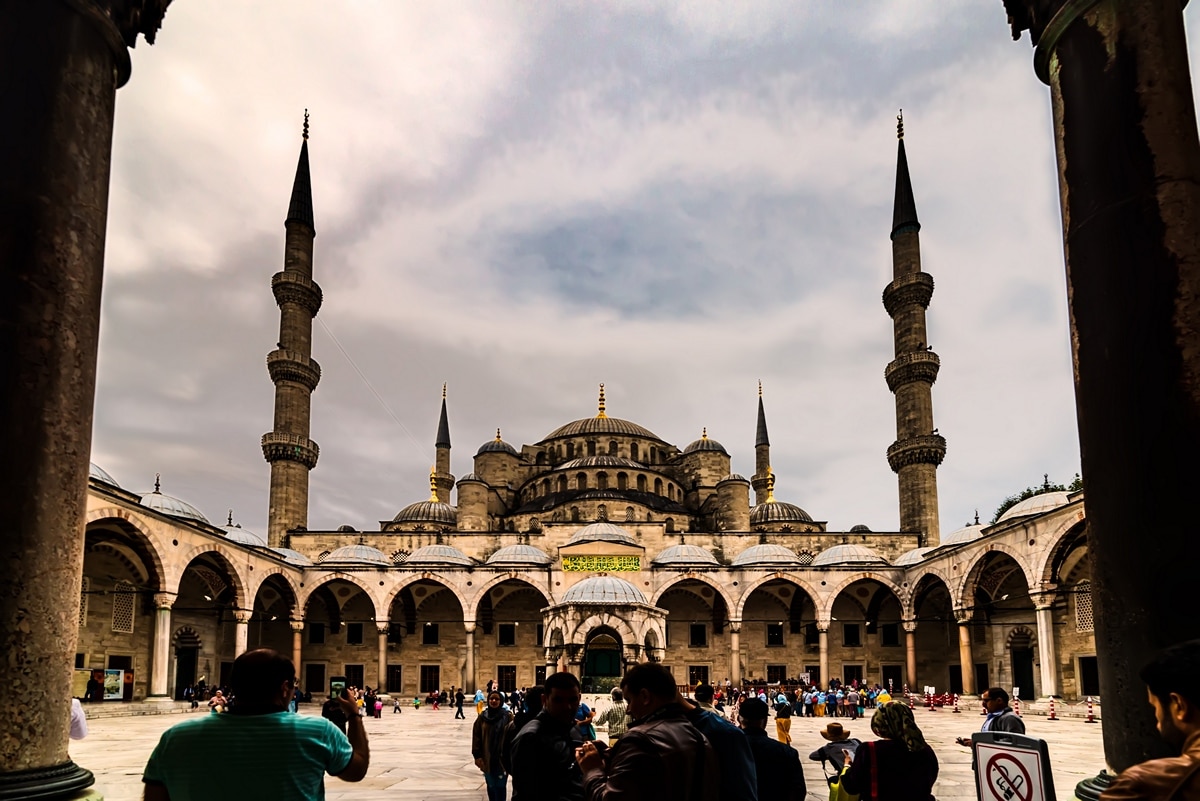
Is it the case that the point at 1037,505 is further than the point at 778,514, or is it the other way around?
the point at 778,514

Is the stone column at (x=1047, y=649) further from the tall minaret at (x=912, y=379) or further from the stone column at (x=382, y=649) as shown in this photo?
the stone column at (x=382, y=649)

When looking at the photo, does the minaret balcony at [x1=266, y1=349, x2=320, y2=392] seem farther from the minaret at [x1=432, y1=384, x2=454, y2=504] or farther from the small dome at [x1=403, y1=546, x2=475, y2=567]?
the minaret at [x1=432, y1=384, x2=454, y2=504]

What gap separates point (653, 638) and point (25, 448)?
17.0m

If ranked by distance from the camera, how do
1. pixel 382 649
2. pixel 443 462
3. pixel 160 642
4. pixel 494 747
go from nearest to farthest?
pixel 494 747
pixel 160 642
pixel 382 649
pixel 443 462

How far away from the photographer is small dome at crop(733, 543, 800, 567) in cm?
3259

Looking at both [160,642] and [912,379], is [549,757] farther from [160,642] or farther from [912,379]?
[912,379]

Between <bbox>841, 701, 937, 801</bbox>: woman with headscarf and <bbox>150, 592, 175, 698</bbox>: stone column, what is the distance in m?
22.3

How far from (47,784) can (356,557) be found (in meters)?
30.3

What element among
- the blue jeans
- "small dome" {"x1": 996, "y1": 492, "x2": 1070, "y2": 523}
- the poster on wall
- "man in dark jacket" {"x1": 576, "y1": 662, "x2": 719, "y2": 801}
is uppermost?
"small dome" {"x1": 996, "y1": 492, "x2": 1070, "y2": 523}

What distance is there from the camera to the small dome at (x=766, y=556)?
3259cm

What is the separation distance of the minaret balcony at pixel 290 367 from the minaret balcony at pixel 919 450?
2230cm

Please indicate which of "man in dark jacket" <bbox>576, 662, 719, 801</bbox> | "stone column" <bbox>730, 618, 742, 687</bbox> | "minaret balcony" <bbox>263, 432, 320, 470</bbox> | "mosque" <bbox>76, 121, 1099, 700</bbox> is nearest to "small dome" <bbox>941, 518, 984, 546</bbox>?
"mosque" <bbox>76, 121, 1099, 700</bbox>

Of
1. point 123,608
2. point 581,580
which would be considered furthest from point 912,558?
point 123,608

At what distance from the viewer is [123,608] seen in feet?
82.5
